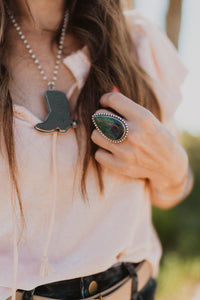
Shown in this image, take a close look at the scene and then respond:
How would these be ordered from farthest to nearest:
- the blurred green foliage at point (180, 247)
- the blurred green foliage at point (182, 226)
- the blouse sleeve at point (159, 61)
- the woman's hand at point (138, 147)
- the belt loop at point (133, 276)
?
the blurred green foliage at point (182, 226) → the blurred green foliage at point (180, 247) → the blouse sleeve at point (159, 61) → the belt loop at point (133, 276) → the woman's hand at point (138, 147)

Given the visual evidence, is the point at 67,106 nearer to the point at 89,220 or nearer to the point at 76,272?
the point at 89,220

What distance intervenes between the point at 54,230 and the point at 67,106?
1.37 ft

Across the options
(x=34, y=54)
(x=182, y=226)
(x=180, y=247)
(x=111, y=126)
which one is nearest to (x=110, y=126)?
(x=111, y=126)

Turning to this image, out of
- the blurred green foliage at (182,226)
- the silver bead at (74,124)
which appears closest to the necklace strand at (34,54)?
the silver bead at (74,124)

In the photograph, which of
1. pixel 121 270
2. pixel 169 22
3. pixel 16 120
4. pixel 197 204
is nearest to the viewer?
pixel 16 120

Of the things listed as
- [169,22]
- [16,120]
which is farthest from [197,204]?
[16,120]

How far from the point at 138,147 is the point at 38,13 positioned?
0.67 m

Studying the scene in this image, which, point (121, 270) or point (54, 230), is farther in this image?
point (121, 270)

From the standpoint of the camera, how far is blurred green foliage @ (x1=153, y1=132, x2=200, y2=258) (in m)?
3.78

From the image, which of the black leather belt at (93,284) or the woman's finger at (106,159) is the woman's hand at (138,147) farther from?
the black leather belt at (93,284)

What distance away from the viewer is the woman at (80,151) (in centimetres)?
109

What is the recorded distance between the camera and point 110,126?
1.13m

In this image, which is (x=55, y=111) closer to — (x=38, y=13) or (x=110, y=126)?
(x=110, y=126)

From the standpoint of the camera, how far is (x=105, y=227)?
3.96ft
